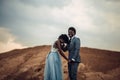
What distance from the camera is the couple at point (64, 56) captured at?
7.34m

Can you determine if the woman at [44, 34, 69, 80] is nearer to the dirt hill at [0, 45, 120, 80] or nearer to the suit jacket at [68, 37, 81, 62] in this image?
the suit jacket at [68, 37, 81, 62]

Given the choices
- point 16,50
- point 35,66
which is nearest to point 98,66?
point 35,66

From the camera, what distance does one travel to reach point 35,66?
13.5m

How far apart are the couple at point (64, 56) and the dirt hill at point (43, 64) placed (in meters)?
4.22

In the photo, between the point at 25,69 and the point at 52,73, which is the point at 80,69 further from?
the point at 52,73

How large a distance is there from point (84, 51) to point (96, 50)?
729mm

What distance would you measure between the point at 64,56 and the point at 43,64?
6031mm

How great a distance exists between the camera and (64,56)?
744 cm

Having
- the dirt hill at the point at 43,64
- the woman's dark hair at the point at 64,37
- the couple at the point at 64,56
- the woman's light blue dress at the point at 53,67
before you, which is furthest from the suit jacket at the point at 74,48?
the dirt hill at the point at 43,64

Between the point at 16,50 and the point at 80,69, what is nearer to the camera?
the point at 80,69

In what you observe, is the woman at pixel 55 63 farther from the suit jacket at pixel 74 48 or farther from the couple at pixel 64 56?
the suit jacket at pixel 74 48

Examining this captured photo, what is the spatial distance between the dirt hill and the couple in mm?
4225

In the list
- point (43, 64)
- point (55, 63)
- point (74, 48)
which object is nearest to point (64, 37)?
point (74, 48)

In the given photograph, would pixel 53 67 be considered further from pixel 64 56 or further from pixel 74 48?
pixel 74 48
